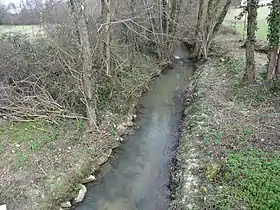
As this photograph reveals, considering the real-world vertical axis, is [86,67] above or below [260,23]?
below

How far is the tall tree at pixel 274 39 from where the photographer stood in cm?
1167

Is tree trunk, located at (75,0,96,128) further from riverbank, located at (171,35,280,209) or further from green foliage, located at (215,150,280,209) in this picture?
green foliage, located at (215,150,280,209)

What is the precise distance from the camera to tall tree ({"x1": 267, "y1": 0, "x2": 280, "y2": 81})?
11.7m

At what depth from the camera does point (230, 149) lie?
362 inches

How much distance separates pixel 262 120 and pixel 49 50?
26.6 feet

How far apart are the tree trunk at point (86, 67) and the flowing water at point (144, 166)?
64.8 inches

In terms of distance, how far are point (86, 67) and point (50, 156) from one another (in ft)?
10.1

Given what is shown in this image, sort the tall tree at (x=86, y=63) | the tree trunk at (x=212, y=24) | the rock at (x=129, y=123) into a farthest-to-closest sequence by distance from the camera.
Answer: the tree trunk at (x=212, y=24)
the rock at (x=129, y=123)
the tall tree at (x=86, y=63)

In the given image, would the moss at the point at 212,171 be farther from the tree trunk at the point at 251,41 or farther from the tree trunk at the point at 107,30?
the tree trunk at the point at 107,30

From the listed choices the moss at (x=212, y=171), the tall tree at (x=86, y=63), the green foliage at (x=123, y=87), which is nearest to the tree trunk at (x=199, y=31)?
the green foliage at (x=123, y=87)

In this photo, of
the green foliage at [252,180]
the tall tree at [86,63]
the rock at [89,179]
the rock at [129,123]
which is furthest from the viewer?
the rock at [129,123]

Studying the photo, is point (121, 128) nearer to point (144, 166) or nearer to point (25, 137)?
point (144, 166)

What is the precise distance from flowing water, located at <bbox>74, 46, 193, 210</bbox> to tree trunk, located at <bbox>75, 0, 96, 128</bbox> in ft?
5.40

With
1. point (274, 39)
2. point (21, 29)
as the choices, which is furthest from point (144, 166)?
point (21, 29)
